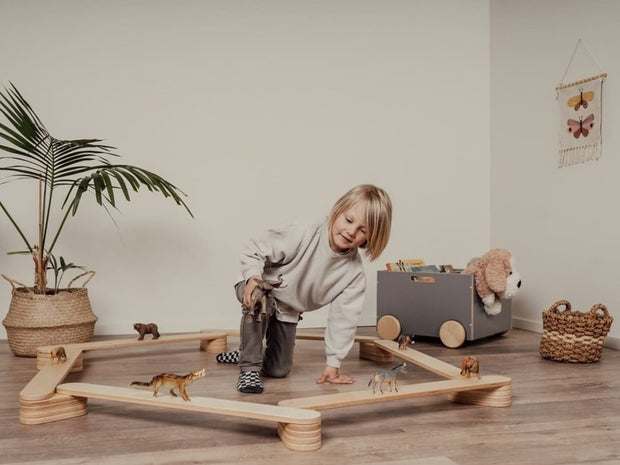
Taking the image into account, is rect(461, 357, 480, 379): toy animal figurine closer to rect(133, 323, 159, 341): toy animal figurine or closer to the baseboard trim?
rect(133, 323, 159, 341): toy animal figurine

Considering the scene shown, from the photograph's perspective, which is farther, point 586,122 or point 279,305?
point 586,122

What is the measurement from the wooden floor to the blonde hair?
0.42 m

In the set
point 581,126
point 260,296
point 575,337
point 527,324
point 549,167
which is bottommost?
point 527,324

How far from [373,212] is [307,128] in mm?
1441

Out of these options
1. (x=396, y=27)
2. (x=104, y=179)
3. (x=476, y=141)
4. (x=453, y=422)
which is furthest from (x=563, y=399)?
(x=396, y=27)

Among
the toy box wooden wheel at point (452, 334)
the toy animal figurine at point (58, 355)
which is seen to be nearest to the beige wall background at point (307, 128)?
the toy box wooden wheel at point (452, 334)

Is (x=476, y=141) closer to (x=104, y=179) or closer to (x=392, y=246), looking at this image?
(x=392, y=246)

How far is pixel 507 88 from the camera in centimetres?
305

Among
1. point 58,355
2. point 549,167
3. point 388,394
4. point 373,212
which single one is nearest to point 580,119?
point 549,167

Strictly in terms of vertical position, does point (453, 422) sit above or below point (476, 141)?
below

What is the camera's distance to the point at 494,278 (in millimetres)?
2371

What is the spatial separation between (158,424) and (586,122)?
6.93 feet

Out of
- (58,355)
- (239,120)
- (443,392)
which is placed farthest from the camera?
(239,120)

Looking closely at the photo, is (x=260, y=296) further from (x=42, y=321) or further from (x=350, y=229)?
(x=42, y=321)
